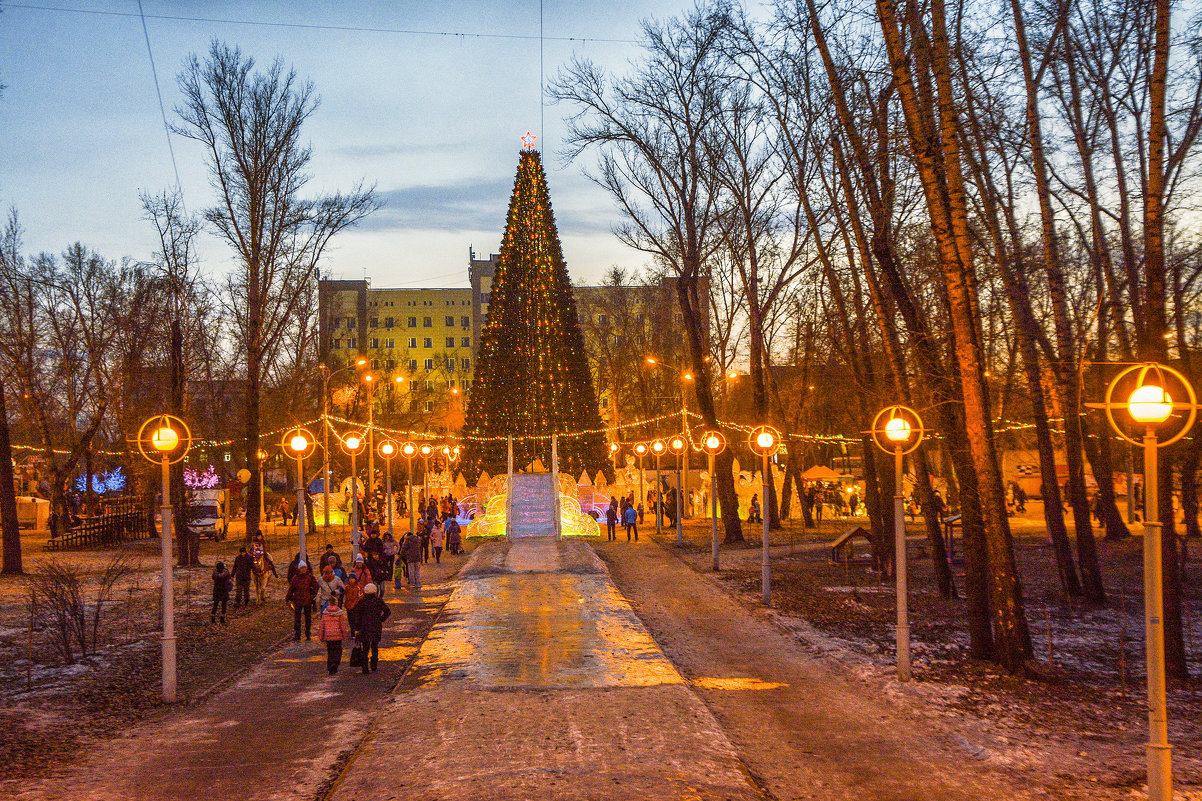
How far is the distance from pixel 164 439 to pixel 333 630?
360 centimetres

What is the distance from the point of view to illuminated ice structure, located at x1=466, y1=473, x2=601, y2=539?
39781mm

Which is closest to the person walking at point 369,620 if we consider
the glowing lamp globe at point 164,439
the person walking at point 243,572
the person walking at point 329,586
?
the person walking at point 329,586

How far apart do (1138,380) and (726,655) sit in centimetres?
847

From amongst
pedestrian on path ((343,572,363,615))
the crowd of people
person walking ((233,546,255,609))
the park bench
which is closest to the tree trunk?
the crowd of people

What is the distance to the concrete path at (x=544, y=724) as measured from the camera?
823cm

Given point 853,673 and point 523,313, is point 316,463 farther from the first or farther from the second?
point 853,673

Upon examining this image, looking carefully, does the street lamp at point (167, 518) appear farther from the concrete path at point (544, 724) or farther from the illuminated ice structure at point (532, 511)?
the illuminated ice structure at point (532, 511)

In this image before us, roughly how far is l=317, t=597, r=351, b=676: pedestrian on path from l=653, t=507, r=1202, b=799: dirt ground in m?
7.33

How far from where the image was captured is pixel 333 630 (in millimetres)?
13500

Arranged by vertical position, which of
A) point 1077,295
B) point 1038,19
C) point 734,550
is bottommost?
point 734,550

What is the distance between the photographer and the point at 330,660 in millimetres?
13812

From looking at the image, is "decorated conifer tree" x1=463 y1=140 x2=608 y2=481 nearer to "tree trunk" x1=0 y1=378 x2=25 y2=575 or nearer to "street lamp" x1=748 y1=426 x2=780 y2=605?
"tree trunk" x1=0 y1=378 x2=25 y2=575

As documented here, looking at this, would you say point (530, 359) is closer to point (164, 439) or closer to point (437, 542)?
point (437, 542)

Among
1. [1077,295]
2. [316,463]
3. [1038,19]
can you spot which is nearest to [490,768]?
[1038,19]
